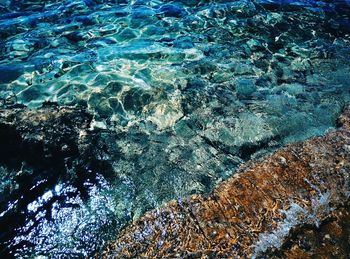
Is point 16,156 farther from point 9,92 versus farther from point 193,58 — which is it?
point 193,58

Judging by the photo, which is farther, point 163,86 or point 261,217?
point 163,86

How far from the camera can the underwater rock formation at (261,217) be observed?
107 inches

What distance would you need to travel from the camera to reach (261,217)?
9.78 feet

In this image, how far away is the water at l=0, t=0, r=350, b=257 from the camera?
3502 millimetres

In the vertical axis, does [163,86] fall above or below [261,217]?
above

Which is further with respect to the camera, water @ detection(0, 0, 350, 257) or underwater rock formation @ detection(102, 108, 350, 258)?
water @ detection(0, 0, 350, 257)

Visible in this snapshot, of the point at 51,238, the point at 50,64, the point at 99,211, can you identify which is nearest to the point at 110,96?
the point at 50,64

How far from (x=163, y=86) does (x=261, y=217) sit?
327cm

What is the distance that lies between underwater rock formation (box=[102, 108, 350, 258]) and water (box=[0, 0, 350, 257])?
37 centimetres

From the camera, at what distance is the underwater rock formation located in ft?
8.91

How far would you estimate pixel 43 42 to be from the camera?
6.58 meters

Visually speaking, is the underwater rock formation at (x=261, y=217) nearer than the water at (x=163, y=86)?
Yes

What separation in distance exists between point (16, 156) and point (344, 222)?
14.4 ft

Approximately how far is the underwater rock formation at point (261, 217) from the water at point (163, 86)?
1.23 feet
